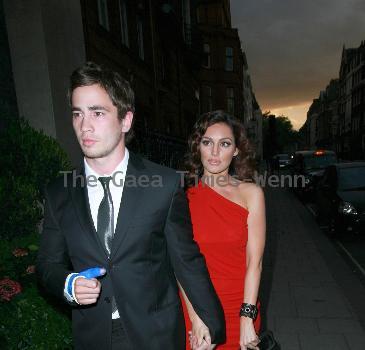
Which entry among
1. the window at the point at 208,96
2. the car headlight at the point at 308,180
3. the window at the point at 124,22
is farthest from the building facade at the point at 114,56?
the window at the point at 208,96

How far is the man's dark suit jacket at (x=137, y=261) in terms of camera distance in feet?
5.68

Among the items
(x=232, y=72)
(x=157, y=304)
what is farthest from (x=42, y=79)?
(x=232, y=72)

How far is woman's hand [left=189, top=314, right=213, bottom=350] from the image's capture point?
1.87m

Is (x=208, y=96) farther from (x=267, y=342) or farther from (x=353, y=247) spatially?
(x=267, y=342)

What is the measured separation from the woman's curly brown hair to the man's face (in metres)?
1.01

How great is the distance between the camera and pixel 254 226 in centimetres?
234

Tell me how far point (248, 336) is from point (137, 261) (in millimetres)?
1080

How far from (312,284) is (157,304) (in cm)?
460

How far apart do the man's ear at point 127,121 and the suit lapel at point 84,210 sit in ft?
1.23

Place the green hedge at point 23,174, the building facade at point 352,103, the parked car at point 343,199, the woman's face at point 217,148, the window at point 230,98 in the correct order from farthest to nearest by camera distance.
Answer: the building facade at point 352,103, the window at point 230,98, the parked car at point 343,199, the green hedge at point 23,174, the woman's face at point 217,148

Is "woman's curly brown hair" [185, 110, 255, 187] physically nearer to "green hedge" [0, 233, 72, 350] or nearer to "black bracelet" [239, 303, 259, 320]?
"black bracelet" [239, 303, 259, 320]

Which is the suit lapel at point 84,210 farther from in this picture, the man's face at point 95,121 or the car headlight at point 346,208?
the car headlight at point 346,208

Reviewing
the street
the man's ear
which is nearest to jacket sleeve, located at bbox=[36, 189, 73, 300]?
the man's ear

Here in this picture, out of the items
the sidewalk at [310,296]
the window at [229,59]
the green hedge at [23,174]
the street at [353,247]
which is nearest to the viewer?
the green hedge at [23,174]
